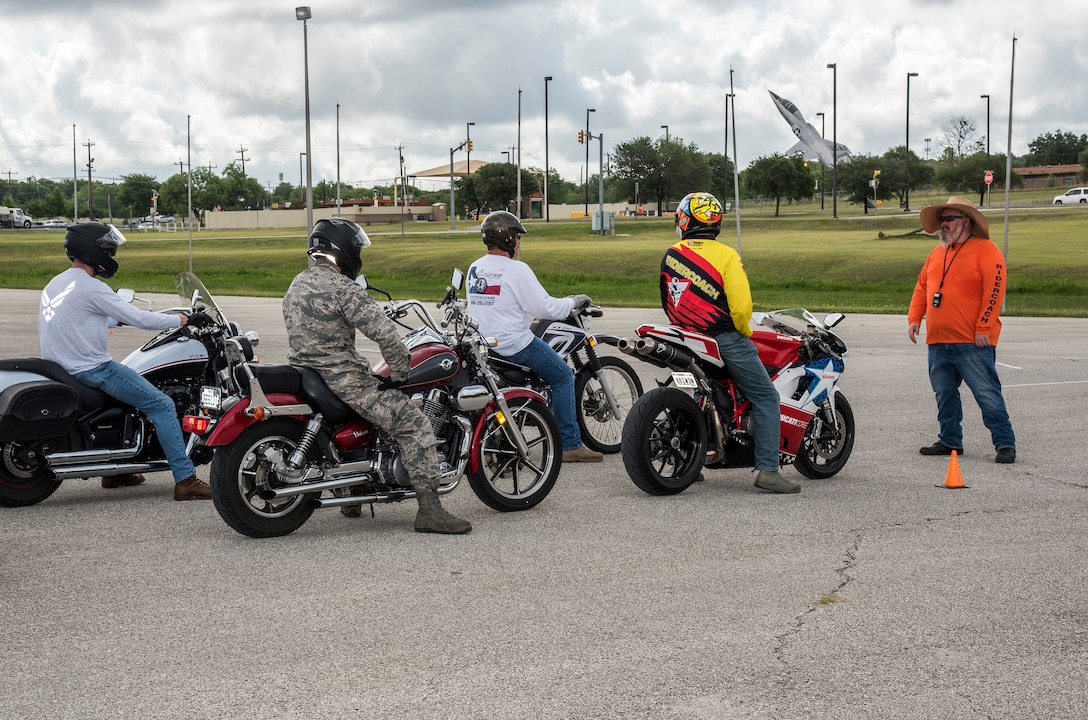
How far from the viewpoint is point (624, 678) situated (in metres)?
4.48

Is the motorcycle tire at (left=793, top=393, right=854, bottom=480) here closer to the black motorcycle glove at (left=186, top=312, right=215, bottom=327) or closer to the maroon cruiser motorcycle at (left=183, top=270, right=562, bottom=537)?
the maroon cruiser motorcycle at (left=183, top=270, right=562, bottom=537)

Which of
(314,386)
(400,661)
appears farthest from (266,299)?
(400,661)

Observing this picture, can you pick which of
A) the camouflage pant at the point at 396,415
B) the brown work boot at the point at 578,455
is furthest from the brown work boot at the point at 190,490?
the brown work boot at the point at 578,455

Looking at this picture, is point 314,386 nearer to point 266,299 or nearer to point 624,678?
point 624,678

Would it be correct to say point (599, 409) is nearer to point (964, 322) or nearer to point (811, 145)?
point (964, 322)

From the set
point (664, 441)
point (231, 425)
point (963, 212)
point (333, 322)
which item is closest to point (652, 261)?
point (963, 212)

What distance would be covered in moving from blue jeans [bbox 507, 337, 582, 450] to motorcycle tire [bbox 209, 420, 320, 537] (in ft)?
8.15

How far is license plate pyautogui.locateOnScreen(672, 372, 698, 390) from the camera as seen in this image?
25.1 feet

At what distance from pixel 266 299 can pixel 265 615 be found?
92.1 feet

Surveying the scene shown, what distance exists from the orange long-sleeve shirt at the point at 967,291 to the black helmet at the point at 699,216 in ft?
8.10

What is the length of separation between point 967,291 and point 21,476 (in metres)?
7.07

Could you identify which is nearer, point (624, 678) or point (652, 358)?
point (624, 678)

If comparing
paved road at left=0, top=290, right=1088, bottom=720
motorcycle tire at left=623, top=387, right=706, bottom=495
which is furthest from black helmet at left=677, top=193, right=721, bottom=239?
paved road at left=0, top=290, right=1088, bottom=720

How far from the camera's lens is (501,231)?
8.66 metres
